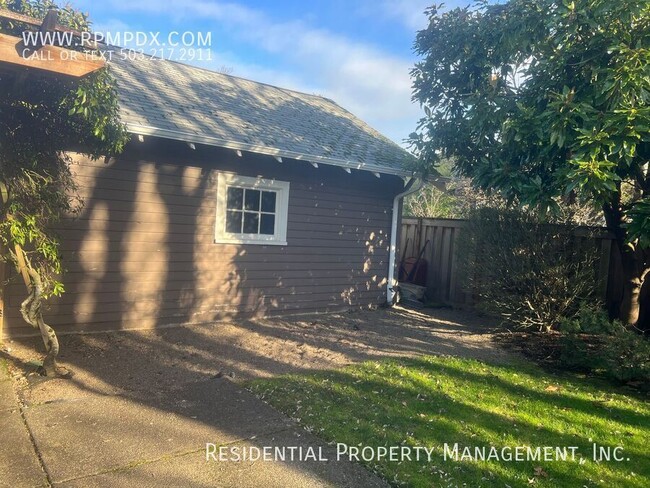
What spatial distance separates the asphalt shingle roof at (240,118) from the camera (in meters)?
7.21

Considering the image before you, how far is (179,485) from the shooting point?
328 centimetres

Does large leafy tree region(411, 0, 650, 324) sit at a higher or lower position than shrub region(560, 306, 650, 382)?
higher

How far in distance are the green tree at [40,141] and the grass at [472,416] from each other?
8.28ft

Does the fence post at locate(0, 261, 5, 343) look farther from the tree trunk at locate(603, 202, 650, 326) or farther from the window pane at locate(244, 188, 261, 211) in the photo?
the tree trunk at locate(603, 202, 650, 326)

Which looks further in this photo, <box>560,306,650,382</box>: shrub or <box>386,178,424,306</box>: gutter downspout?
<box>386,178,424,306</box>: gutter downspout

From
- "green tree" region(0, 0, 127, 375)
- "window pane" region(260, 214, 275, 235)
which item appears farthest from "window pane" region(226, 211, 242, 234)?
"green tree" region(0, 0, 127, 375)

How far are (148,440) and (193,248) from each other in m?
4.11

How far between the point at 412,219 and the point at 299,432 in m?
8.73

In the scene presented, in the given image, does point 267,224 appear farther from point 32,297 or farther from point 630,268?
point 630,268

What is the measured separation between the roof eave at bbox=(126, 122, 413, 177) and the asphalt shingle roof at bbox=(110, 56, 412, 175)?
0.01m

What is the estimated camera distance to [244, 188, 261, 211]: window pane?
826cm

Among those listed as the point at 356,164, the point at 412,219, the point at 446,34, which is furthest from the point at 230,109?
the point at 412,219

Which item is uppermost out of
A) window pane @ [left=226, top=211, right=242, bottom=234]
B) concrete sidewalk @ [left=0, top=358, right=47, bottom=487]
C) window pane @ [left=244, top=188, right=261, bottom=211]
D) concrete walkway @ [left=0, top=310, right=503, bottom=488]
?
window pane @ [left=244, top=188, right=261, bottom=211]

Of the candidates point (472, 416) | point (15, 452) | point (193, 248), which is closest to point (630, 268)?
point (472, 416)
